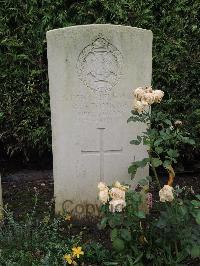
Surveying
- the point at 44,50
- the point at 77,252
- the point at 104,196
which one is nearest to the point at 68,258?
the point at 77,252

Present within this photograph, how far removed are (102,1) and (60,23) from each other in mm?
456

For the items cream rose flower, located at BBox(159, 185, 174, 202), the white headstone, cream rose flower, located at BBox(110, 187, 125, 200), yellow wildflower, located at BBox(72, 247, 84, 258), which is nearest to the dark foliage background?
the white headstone

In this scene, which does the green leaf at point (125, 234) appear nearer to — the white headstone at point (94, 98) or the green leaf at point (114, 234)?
the green leaf at point (114, 234)

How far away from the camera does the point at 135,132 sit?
3.59m

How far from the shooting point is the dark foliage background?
14.7 feet

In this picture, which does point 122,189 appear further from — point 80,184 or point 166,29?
point 166,29

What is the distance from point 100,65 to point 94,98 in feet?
0.82

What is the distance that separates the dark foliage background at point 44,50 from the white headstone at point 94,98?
1.11 m

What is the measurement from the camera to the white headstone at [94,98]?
3.39m

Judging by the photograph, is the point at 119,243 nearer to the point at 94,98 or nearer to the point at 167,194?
the point at 167,194

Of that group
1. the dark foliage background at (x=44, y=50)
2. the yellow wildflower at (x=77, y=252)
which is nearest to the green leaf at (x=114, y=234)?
the yellow wildflower at (x=77, y=252)

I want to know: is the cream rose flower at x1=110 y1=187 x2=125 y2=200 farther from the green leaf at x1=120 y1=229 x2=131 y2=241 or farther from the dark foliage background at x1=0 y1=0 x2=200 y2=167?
the dark foliage background at x1=0 y1=0 x2=200 y2=167

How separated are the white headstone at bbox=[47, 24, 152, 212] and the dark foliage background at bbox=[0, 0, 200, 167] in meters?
1.11

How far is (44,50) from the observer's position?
15.1 feet
